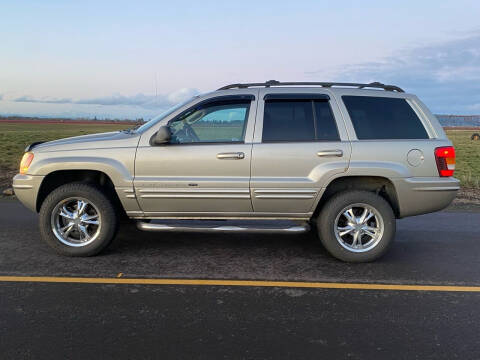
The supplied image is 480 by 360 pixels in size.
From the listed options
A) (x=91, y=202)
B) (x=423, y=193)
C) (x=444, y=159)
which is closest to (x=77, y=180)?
(x=91, y=202)

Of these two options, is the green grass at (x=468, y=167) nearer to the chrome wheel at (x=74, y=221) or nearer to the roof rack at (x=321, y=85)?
the roof rack at (x=321, y=85)

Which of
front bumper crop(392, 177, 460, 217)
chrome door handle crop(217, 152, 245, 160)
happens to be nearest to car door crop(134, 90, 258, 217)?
chrome door handle crop(217, 152, 245, 160)

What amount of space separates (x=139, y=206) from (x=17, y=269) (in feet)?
4.60

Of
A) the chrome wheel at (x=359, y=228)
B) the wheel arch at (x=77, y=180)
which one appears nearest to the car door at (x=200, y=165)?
the wheel arch at (x=77, y=180)

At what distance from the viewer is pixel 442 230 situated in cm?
623

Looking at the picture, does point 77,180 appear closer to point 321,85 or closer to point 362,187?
point 321,85

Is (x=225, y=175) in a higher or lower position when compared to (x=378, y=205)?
higher

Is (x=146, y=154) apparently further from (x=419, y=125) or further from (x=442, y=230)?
(x=442, y=230)

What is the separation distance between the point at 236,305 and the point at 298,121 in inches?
86.7

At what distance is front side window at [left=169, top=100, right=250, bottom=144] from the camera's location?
15.7 feet

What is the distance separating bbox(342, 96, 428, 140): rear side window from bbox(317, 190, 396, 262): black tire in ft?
2.19

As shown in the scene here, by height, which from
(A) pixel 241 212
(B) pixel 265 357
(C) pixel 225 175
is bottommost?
(B) pixel 265 357

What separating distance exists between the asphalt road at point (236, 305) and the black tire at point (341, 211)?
5.3 inches

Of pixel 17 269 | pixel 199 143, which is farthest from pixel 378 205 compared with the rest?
pixel 17 269
